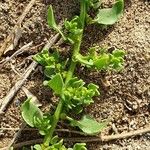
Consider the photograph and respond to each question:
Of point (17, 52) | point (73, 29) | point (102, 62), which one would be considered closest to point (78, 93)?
point (102, 62)

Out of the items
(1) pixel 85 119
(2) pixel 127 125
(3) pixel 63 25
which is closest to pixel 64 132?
(1) pixel 85 119

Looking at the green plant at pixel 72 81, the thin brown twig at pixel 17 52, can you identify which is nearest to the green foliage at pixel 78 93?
the green plant at pixel 72 81

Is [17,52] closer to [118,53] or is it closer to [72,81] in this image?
[72,81]

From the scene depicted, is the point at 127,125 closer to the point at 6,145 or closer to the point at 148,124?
the point at 148,124

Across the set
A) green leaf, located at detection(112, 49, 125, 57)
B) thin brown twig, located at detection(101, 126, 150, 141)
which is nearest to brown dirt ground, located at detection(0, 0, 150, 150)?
thin brown twig, located at detection(101, 126, 150, 141)

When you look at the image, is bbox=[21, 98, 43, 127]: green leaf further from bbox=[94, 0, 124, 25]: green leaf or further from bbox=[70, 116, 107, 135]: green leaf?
bbox=[94, 0, 124, 25]: green leaf
